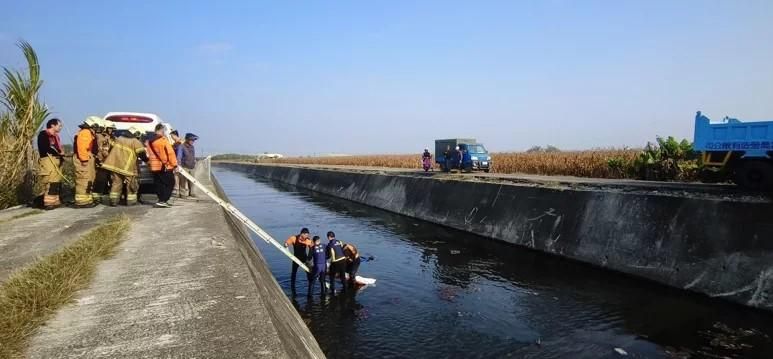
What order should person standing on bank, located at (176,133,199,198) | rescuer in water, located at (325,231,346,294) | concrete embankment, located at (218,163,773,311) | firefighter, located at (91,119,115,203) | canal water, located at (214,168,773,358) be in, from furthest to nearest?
person standing on bank, located at (176,133,199,198) → firefighter, located at (91,119,115,203) → rescuer in water, located at (325,231,346,294) → concrete embankment, located at (218,163,773,311) → canal water, located at (214,168,773,358)

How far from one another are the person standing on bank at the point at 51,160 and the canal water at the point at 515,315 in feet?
19.1

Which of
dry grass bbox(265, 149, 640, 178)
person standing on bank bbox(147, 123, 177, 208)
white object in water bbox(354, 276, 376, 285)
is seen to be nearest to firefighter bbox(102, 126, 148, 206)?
person standing on bank bbox(147, 123, 177, 208)

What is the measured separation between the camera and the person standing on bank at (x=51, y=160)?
10820mm

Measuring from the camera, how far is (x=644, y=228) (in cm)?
1181

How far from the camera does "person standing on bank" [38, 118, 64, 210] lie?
10.8 metres

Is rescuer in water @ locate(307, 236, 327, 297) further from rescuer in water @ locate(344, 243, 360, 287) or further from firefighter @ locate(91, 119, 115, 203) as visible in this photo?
firefighter @ locate(91, 119, 115, 203)

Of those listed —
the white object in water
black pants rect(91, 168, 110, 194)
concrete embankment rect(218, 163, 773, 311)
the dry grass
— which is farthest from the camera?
the dry grass

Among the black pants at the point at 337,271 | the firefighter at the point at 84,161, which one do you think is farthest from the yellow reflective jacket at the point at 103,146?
the black pants at the point at 337,271

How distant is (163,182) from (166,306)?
25.2 feet

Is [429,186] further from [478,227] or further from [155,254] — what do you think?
[155,254]

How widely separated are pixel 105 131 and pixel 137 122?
300 centimetres

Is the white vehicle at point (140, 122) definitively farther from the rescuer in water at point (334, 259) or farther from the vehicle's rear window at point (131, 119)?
the rescuer in water at point (334, 259)

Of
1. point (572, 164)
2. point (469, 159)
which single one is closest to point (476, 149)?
point (469, 159)

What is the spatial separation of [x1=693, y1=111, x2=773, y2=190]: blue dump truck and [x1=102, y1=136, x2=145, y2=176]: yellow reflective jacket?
15615mm
